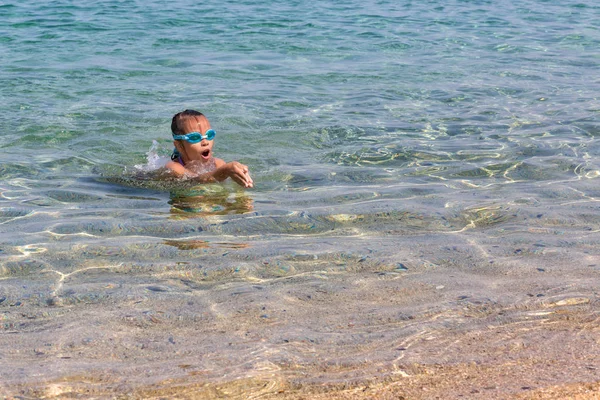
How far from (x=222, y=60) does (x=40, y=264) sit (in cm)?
810

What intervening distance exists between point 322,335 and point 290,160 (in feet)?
13.0

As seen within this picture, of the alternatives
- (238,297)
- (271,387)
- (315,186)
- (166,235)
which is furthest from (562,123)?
(271,387)

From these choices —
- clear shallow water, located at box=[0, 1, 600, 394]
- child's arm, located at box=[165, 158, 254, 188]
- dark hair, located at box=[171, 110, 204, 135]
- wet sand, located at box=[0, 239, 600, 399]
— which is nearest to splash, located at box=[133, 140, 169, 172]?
clear shallow water, located at box=[0, 1, 600, 394]

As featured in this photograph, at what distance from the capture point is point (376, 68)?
11148 millimetres

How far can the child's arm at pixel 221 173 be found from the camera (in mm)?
5691

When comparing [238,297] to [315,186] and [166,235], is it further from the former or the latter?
[315,186]

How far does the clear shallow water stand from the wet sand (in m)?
0.03

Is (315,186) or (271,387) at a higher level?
(271,387)

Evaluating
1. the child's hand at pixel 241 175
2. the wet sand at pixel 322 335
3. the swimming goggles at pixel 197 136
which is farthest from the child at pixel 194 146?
the wet sand at pixel 322 335

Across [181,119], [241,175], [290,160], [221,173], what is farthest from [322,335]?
[290,160]

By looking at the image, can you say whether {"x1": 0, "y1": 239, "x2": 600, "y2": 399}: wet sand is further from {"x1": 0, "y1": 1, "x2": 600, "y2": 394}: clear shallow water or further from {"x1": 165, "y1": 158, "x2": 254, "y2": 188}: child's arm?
{"x1": 165, "y1": 158, "x2": 254, "y2": 188}: child's arm

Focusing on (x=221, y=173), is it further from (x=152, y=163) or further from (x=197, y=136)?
(x=152, y=163)

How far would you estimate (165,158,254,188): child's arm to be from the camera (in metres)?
5.69

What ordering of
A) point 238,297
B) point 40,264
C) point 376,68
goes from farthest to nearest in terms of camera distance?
point 376,68 → point 40,264 → point 238,297
